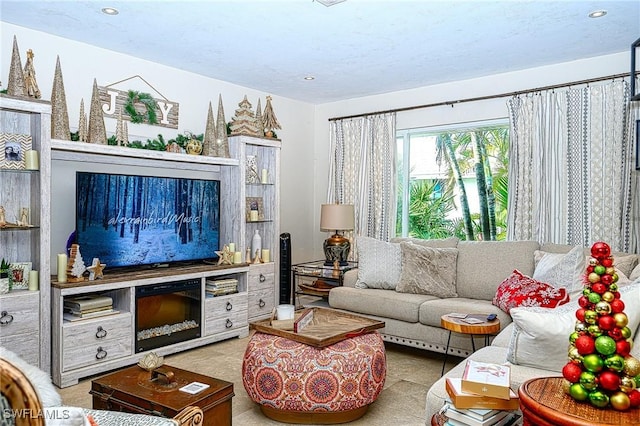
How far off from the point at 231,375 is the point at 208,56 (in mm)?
2674

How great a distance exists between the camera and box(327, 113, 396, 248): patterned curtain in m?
5.56

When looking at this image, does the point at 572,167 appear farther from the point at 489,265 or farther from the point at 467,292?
the point at 467,292

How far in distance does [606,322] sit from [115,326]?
3270 millimetres

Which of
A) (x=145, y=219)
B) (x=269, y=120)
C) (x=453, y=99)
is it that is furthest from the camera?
(x=269, y=120)

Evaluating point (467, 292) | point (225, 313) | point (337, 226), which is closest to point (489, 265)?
point (467, 292)

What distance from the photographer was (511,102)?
15.5 feet

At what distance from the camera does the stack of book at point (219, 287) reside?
14.5 feet

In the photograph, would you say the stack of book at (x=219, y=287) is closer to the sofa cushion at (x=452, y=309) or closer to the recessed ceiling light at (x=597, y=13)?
the sofa cushion at (x=452, y=309)

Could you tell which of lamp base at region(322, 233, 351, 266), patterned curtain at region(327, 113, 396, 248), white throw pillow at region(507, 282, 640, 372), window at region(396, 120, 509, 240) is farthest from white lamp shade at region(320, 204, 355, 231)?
white throw pillow at region(507, 282, 640, 372)

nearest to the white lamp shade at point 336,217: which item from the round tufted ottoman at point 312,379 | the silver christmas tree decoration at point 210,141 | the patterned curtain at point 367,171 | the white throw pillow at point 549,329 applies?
the patterned curtain at point 367,171

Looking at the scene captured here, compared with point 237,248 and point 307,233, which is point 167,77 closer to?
point 237,248

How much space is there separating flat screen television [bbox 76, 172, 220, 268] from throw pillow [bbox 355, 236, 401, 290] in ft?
4.67

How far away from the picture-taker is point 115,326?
3.64m

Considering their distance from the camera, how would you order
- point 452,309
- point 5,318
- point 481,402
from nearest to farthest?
point 481,402 → point 5,318 → point 452,309
